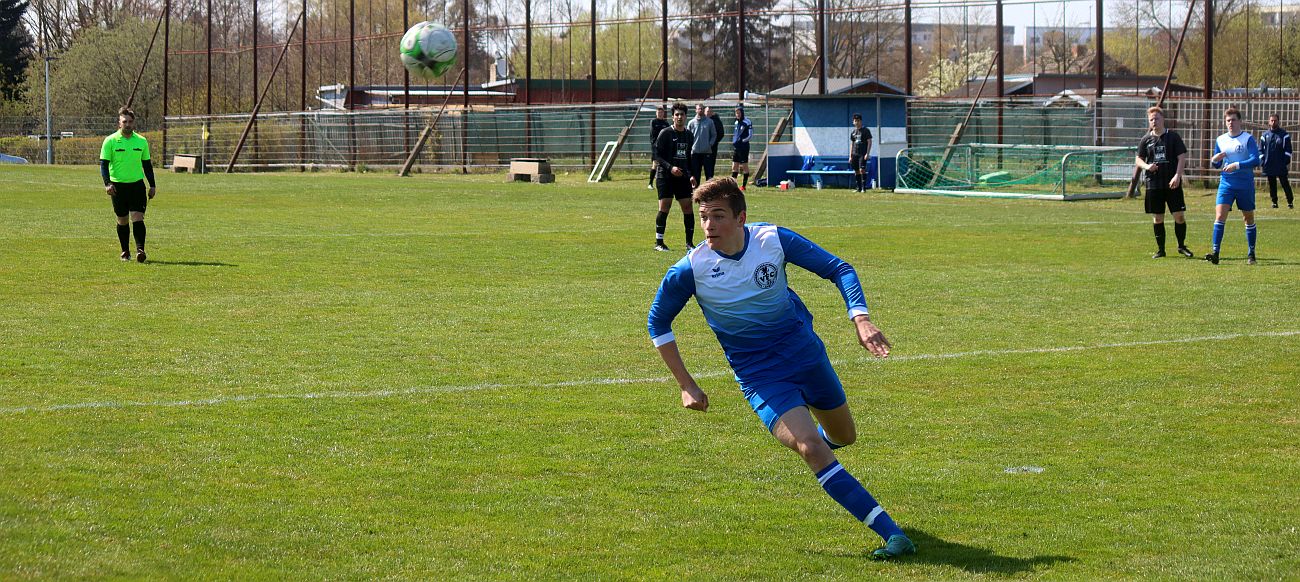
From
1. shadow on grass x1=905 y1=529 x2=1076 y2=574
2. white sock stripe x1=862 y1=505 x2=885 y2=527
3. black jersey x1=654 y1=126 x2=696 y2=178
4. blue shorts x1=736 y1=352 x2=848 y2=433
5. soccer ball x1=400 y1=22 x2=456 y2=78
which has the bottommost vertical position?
shadow on grass x1=905 y1=529 x2=1076 y2=574

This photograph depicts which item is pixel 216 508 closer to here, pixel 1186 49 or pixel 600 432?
pixel 600 432

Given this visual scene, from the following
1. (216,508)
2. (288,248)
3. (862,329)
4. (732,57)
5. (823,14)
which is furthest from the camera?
(732,57)

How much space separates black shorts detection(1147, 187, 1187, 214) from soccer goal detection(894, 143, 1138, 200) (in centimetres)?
1356

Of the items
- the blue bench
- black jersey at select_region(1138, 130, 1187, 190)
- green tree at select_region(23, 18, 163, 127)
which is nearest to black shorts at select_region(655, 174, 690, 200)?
black jersey at select_region(1138, 130, 1187, 190)

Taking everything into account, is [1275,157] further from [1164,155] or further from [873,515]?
[873,515]

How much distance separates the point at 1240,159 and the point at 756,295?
13347 millimetres

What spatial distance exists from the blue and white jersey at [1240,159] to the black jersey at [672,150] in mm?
6714

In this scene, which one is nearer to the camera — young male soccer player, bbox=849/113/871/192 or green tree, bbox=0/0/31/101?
young male soccer player, bbox=849/113/871/192

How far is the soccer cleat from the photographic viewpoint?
5.77m

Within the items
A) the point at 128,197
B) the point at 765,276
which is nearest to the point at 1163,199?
the point at 128,197

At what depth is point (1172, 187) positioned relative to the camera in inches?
703

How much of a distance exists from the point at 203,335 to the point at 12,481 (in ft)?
16.2

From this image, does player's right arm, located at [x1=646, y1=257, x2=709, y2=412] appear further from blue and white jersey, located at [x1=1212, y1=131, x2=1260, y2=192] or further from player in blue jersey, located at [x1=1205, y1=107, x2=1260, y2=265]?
blue and white jersey, located at [x1=1212, y1=131, x2=1260, y2=192]

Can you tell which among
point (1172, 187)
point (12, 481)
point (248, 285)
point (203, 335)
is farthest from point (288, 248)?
point (12, 481)
